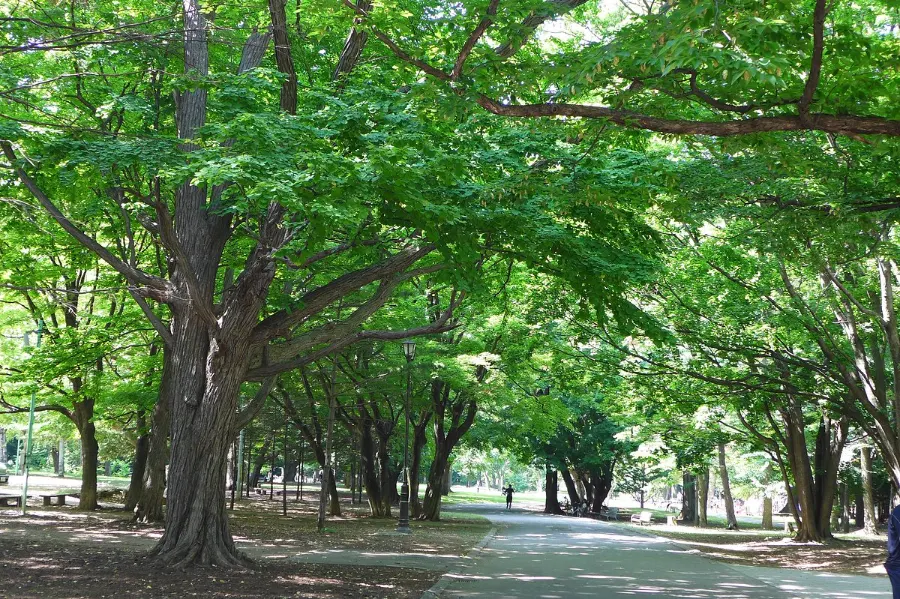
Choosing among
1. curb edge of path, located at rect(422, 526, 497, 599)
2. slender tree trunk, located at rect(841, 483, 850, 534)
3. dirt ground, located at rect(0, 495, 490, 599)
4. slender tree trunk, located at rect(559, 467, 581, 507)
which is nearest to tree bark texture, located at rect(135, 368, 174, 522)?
dirt ground, located at rect(0, 495, 490, 599)

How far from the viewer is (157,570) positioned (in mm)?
10703

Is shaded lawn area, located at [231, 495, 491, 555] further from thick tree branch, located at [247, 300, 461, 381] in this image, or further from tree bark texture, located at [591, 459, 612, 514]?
tree bark texture, located at [591, 459, 612, 514]

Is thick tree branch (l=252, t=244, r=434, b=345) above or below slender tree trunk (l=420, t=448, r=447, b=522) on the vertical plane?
above

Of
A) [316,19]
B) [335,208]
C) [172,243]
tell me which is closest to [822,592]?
[335,208]

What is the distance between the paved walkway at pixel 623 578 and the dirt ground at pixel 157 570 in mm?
1002

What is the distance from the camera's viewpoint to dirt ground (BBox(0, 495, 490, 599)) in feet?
31.0

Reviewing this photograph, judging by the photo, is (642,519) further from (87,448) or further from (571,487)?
(87,448)

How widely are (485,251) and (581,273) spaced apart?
1539 millimetres

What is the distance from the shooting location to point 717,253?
17.9 meters

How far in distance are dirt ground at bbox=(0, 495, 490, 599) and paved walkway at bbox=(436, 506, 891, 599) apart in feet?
3.29

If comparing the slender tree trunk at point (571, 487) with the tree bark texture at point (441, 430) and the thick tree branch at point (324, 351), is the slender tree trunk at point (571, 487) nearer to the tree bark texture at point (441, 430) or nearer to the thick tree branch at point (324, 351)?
the tree bark texture at point (441, 430)

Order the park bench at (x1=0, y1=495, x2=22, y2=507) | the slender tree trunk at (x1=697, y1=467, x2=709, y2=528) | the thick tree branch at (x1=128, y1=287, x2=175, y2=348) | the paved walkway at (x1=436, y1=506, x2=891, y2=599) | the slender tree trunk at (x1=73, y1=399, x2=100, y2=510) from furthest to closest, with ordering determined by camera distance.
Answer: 1. the slender tree trunk at (x1=697, y1=467, x2=709, y2=528)
2. the park bench at (x1=0, y1=495, x2=22, y2=507)
3. the slender tree trunk at (x1=73, y1=399, x2=100, y2=510)
4. the thick tree branch at (x1=128, y1=287, x2=175, y2=348)
5. the paved walkway at (x1=436, y1=506, x2=891, y2=599)

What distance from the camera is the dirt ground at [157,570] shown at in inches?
372

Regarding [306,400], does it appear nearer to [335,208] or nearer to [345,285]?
[345,285]
